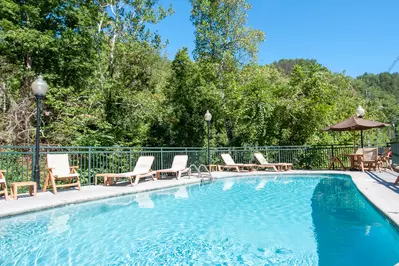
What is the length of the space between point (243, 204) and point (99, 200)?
11.1 ft

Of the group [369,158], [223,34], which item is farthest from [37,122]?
[223,34]

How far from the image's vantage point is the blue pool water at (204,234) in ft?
10.5

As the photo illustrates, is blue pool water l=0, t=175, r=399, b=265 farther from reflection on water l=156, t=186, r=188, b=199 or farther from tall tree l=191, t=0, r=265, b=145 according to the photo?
tall tree l=191, t=0, r=265, b=145

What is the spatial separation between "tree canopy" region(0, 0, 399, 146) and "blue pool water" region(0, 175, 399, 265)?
24.8 ft

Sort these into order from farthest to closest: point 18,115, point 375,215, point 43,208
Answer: point 18,115
point 43,208
point 375,215

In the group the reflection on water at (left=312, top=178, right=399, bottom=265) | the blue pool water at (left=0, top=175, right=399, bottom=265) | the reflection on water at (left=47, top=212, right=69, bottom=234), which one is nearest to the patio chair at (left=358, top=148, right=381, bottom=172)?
the blue pool water at (left=0, top=175, right=399, bottom=265)

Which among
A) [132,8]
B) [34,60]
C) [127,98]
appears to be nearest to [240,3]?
[132,8]

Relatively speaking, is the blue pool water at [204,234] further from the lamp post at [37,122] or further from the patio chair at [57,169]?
the lamp post at [37,122]

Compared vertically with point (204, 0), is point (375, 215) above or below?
below

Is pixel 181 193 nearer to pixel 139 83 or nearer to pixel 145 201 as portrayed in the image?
pixel 145 201

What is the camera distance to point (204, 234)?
416 centimetres

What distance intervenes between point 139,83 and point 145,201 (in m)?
11.3

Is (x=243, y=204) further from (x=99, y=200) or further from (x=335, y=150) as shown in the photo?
(x=335, y=150)

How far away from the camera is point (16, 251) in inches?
135
